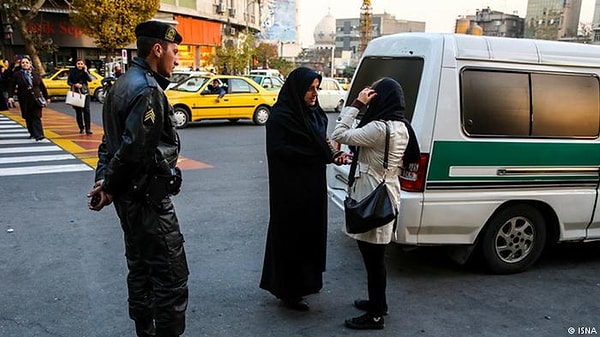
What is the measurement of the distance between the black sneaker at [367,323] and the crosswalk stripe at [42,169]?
674 centimetres

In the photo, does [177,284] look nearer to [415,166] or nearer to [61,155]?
[415,166]

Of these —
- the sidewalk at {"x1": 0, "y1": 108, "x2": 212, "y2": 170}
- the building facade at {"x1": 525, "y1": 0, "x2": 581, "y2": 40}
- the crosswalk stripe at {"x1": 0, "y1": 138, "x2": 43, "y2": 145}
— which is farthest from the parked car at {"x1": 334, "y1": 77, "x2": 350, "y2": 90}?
the building facade at {"x1": 525, "y1": 0, "x2": 581, "y2": 40}

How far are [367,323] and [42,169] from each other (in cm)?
720

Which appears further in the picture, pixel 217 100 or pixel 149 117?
pixel 217 100

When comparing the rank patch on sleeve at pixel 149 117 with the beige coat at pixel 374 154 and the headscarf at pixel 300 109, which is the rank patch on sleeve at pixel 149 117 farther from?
the beige coat at pixel 374 154

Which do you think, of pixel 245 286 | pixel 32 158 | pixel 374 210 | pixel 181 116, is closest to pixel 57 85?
pixel 181 116

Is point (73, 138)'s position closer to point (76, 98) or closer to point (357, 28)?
point (76, 98)

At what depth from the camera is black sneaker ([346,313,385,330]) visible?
358 centimetres

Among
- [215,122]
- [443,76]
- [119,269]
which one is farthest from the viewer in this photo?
[215,122]

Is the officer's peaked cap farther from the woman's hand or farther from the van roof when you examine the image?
the van roof

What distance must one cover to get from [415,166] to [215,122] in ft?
45.9

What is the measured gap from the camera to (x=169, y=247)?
2.97 m

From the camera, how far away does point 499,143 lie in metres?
4.25

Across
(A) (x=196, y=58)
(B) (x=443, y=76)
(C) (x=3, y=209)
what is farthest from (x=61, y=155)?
(A) (x=196, y=58)
